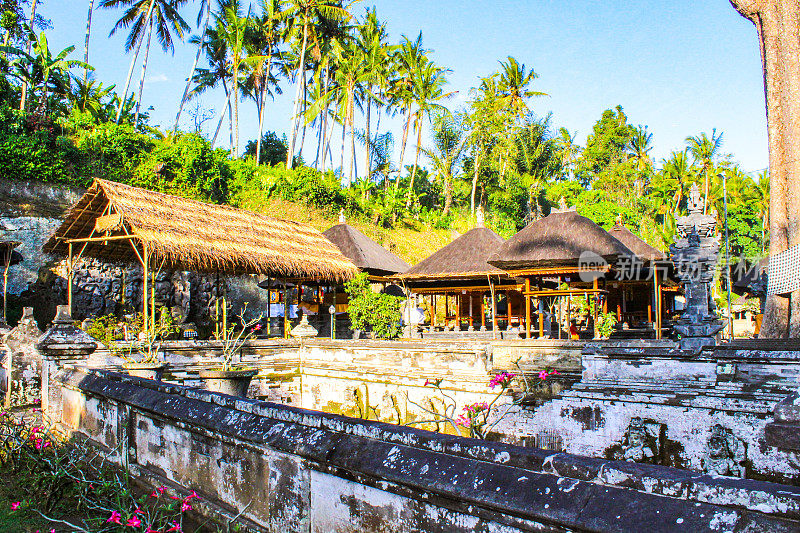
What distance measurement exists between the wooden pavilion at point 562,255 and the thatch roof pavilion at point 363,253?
5.19 m

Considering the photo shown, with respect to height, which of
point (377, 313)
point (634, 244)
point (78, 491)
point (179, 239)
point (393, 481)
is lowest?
point (78, 491)

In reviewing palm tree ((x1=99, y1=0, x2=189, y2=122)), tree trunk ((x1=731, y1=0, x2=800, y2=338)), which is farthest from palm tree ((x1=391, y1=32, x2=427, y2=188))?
tree trunk ((x1=731, y1=0, x2=800, y2=338))

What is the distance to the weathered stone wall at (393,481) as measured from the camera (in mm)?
1587

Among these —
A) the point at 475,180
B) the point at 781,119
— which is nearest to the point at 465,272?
the point at 781,119

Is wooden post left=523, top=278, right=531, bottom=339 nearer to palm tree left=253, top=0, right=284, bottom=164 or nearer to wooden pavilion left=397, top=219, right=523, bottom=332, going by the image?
wooden pavilion left=397, top=219, right=523, bottom=332

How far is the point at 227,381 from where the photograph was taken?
27.6ft

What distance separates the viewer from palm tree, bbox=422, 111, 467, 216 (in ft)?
128

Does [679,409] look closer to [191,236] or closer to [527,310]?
[527,310]

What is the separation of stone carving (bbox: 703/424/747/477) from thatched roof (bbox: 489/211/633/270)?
30.5ft

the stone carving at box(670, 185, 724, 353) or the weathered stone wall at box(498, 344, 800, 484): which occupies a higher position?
the stone carving at box(670, 185, 724, 353)

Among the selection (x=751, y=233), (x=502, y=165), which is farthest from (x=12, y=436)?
(x=751, y=233)

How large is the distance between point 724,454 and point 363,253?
14.9 meters

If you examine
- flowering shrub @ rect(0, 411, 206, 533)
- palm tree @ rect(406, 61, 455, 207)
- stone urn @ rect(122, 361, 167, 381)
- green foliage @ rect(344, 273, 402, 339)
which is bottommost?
flowering shrub @ rect(0, 411, 206, 533)

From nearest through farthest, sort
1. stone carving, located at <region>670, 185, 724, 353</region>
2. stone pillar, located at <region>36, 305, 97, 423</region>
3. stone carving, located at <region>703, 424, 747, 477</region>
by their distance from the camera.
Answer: stone carving, located at <region>703, 424, 747, 477</region> < stone pillar, located at <region>36, 305, 97, 423</region> < stone carving, located at <region>670, 185, 724, 353</region>
